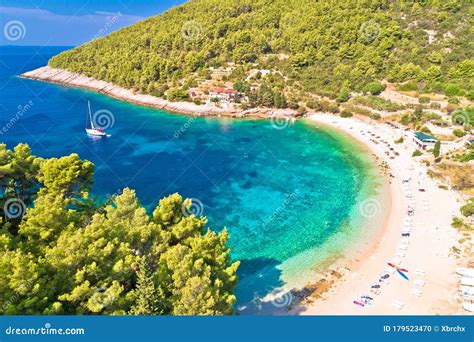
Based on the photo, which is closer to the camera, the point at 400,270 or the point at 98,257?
the point at 98,257

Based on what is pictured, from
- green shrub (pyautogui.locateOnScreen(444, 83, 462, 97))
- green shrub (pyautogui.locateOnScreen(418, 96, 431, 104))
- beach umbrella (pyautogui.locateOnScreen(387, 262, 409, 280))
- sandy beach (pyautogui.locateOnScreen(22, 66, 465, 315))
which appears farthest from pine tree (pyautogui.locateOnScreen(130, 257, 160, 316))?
green shrub (pyautogui.locateOnScreen(444, 83, 462, 97))

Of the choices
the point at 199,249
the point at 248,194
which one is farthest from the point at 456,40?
the point at 199,249

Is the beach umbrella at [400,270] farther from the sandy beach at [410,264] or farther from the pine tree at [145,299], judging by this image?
the pine tree at [145,299]

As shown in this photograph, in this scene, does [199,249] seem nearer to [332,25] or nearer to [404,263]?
[404,263]

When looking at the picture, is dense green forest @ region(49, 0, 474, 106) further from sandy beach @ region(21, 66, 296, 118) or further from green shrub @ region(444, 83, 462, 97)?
sandy beach @ region(21, 66, 296, 118)

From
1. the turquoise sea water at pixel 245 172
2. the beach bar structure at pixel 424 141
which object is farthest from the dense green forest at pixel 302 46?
the beach bar structure at pixel 424 141

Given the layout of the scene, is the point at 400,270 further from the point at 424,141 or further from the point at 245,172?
the point at 424,141

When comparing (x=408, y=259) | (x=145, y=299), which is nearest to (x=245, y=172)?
(x=408, y=259)
